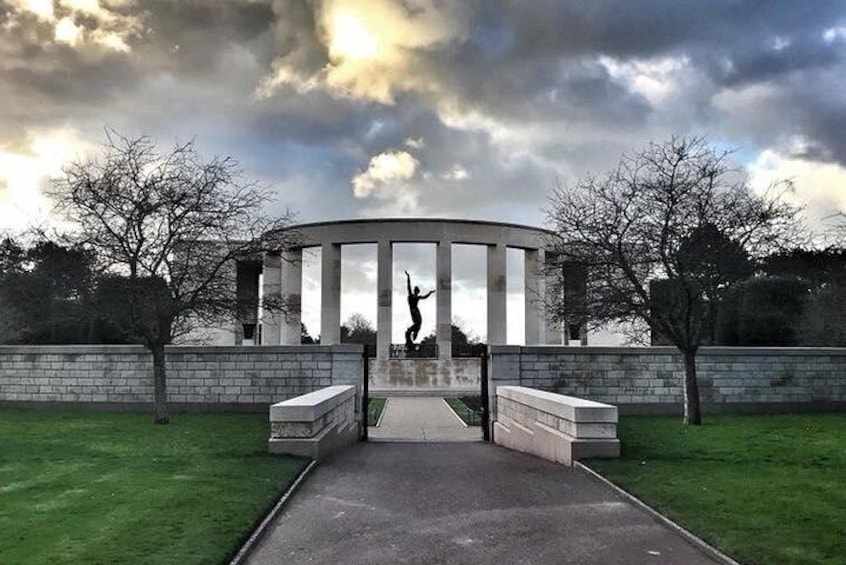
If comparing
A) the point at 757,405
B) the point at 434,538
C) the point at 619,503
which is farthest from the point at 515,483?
the point at 757,405

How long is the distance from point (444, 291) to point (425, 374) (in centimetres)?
418

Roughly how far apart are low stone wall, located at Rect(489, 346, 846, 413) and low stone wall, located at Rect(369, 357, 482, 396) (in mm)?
13803

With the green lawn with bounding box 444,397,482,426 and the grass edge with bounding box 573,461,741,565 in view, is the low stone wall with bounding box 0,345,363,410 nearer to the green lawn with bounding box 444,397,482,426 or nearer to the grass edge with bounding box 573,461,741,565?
the green lawn with bounding box 444,397,482,426

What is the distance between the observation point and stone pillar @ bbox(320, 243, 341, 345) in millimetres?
34938

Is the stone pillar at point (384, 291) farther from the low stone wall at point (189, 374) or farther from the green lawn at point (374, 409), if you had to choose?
the low stone wall at point (189, 374)

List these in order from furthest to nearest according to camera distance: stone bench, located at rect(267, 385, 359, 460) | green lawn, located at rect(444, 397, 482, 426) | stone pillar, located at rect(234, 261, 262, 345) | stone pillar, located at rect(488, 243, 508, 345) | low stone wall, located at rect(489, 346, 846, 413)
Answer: stone pillar, located at rect(488, 243, 508, 345), green lawn, located at rect(444, 397, 482, 426), low stone wall, located at rect(489, 346, 846, 413), stone pillar, located at rect(234, 261, 262, 345), stone bench, located at rect(267, 385, 359, 460)

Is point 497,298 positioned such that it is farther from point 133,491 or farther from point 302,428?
point 133,491

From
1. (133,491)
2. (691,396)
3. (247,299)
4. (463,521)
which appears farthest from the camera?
(247,299)

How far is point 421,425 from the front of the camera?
60.7 feet

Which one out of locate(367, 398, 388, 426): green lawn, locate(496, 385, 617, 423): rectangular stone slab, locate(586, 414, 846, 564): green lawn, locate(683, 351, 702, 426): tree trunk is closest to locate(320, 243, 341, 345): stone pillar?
locate(367, 398, 388, 426): green lawn

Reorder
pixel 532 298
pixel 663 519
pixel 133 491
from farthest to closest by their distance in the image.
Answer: pixel 532 298
pixel 133 491
pixel 663 519

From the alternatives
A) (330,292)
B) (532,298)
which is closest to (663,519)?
(330,292)

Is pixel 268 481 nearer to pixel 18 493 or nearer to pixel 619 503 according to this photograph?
pixel 18 493

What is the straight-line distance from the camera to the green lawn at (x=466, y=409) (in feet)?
64.6
